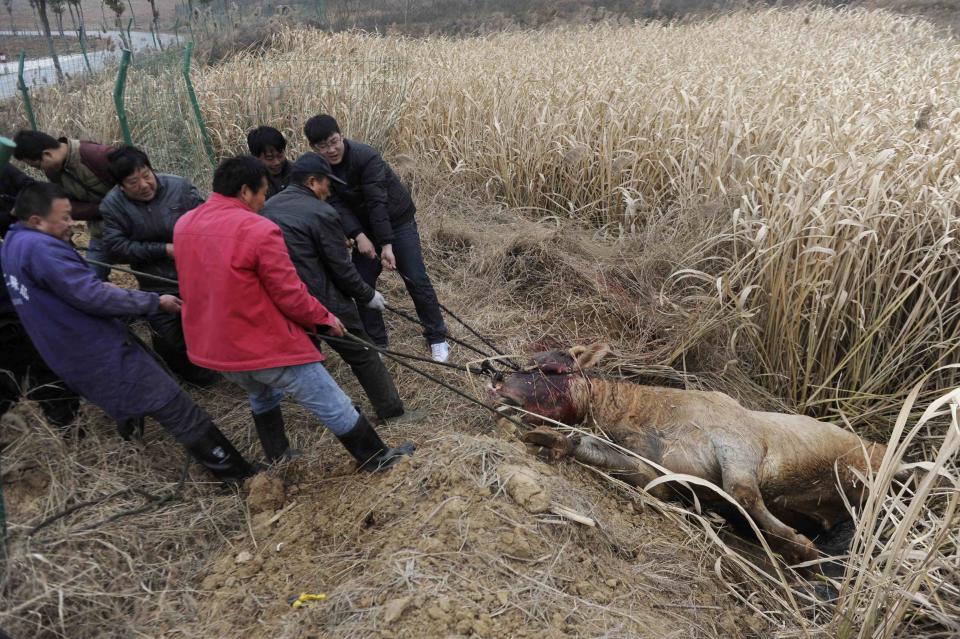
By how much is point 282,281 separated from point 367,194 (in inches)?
51.3

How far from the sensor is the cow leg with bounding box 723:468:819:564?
2674 mm

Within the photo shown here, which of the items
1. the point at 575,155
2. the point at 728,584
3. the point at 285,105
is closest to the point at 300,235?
the point at 728,584

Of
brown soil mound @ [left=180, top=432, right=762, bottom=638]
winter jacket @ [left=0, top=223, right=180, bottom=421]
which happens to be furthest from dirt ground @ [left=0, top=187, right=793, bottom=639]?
winter jacket @ [left=0, top=223, right=180, bottom=421]

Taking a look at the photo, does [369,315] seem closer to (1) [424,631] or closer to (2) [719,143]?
(1) [424,631]

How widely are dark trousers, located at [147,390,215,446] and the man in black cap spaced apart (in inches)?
11.9

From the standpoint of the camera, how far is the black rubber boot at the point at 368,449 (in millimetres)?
2787

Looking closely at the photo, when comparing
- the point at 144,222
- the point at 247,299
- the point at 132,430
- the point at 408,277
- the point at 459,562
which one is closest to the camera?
the point at 459,562

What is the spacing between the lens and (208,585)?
92.8 inches

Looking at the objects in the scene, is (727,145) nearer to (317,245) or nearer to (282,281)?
(317,245)

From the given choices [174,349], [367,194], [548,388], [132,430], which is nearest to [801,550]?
[548,388]

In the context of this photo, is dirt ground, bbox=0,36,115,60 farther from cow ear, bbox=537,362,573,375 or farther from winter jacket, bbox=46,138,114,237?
cow ear, bbox=537,362,573,375

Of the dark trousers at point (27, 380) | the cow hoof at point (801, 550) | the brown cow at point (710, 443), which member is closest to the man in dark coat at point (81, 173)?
the dark trousers at point (27, 380)

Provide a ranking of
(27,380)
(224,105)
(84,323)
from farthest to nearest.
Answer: (224,105)
(27,380)
(84,323)

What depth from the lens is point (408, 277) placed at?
390 centimetres
